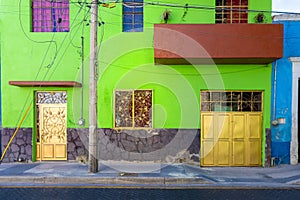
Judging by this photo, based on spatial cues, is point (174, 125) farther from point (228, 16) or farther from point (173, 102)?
point (228, 16)

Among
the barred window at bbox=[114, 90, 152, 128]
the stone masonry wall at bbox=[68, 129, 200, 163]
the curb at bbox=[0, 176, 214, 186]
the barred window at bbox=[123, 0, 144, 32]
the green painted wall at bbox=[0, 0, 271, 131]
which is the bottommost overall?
the curb at bbox=[0, 176, 214, 186]

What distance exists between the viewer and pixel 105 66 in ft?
29.9

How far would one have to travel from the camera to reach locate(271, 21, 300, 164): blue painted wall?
8773 millimetres

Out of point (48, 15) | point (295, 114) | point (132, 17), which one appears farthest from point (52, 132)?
point (295, 114)

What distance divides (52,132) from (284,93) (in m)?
8.85

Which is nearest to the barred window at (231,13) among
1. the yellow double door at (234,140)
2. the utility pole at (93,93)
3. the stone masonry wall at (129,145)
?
the yellow double door at (234,140)

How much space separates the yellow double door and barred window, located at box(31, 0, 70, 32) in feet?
22.8

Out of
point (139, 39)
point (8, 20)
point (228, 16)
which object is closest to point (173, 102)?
point (139, 39)

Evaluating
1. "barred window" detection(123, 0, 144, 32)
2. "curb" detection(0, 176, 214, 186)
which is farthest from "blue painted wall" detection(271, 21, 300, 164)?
"barred window" detection(123, 0, 144, 32)

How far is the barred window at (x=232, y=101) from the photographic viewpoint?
8938mm

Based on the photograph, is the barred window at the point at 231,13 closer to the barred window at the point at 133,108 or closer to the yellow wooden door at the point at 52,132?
the barred window at the point at 133,108

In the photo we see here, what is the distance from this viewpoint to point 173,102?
8.99 m

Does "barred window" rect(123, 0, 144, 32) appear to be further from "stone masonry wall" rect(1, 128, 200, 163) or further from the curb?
the curb

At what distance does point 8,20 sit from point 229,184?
31.6 ft
